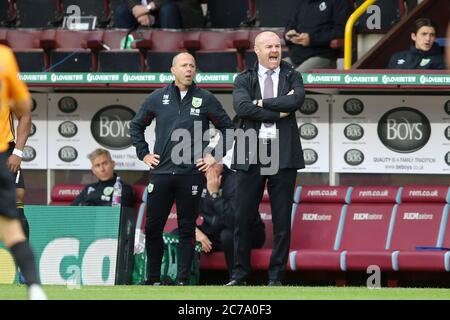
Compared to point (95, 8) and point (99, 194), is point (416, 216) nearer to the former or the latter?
point (99, 194)

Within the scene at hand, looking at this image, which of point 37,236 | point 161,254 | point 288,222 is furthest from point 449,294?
point 37,236

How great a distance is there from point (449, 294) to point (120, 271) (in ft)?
13.0

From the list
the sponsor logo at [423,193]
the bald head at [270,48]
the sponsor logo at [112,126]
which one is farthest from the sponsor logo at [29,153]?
the bald head at [270,48]

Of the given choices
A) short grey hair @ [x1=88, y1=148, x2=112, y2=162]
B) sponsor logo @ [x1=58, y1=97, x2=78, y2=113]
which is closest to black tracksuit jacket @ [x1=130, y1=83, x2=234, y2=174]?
short grey hair @ [x1=88, y1=148, x2=112, y2=162]

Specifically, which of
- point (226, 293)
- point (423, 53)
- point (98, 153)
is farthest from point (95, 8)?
point (226, 293)

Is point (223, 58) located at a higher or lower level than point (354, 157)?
higher

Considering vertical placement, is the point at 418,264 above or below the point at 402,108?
below

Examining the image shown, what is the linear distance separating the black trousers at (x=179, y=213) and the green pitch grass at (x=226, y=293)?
132 centimetres

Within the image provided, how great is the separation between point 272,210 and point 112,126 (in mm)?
4025

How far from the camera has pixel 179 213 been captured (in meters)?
11.7
